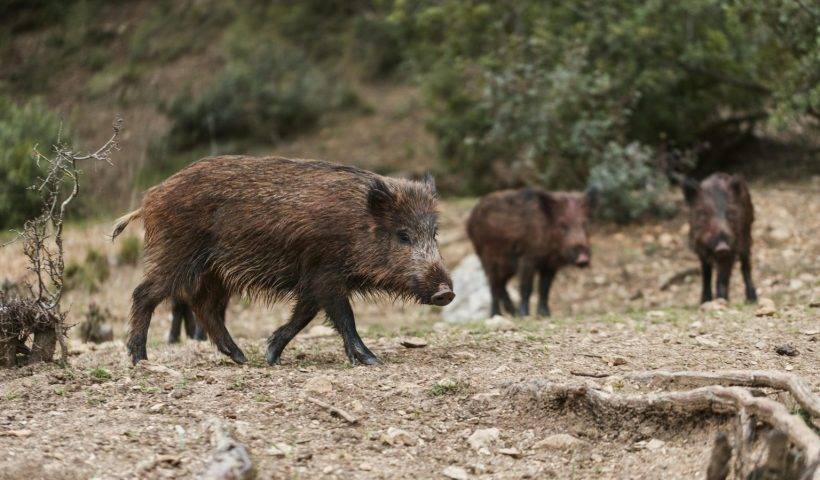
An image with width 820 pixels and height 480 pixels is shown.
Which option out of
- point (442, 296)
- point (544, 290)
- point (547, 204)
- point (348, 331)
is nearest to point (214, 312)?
point (348, 331)

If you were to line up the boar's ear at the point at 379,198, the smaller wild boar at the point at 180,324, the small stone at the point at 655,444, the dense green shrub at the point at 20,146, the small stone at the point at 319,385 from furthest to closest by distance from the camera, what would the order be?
1. the dense green shrub at the point at 20,146
2. the smaller wild boar at the point at 180,324
3. the boar's ear at the point at 379,198
4. the small stone at the point at 319,385
5. the small stone at the point at 655,444

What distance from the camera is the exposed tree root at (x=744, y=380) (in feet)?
14.7

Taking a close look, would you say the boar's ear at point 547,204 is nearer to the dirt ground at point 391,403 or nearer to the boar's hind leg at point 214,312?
the dirt ground at point 391,403

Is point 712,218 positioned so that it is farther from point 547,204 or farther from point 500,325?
point 500,325

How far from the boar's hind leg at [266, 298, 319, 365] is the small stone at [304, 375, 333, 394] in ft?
3.38

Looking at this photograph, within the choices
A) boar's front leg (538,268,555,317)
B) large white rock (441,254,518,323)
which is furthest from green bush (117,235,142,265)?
boar's front leg (538,268,555,317)

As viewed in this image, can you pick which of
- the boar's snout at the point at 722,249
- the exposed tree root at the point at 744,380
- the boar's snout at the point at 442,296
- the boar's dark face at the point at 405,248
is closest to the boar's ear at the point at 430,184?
the boar's dark face at the point at 405,248

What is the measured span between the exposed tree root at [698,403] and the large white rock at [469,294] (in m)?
6.66

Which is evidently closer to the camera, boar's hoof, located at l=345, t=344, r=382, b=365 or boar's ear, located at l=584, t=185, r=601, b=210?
boar's hoof, located at l=345, t=344, r=382, b=365

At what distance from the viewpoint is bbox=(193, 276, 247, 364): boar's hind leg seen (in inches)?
276

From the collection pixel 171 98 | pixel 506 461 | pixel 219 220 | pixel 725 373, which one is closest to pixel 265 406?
pixel 506 461

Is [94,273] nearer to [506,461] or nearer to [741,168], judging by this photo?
[506,461]

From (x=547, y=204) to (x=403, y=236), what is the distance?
4.82 metres

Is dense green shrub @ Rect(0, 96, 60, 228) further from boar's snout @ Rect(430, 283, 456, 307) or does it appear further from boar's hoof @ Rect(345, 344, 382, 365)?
boar's snout @ Rect(430, 283, 456, 307)
